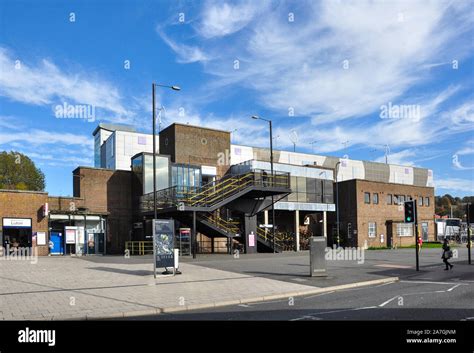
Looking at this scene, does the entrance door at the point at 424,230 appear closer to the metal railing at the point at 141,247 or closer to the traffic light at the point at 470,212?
the traffic light at the point at 470,212

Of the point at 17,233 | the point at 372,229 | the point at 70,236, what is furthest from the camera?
the point at 372,229

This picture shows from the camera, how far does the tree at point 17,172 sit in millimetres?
63969

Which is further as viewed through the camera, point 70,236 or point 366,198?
point 366,198

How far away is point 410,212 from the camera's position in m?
21.2

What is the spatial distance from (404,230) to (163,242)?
45.8m

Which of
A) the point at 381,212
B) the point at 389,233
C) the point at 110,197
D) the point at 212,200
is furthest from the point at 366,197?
the point at 110,197

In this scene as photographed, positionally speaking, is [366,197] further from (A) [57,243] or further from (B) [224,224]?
(A) [57,243]

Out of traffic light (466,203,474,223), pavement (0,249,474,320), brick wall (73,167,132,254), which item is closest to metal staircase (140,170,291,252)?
brick wall (73,167,132,254)

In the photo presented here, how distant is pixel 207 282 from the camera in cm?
1614

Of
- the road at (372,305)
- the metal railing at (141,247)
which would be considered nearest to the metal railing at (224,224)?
the metal railing at (141,247)

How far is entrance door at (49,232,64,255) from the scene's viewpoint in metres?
34.7

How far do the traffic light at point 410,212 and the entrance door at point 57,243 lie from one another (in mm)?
25792
